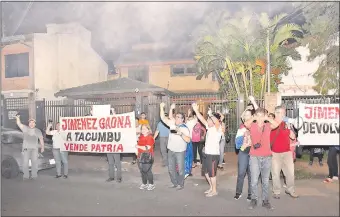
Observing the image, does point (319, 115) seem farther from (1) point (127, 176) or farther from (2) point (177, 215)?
(1) point (127, 176)

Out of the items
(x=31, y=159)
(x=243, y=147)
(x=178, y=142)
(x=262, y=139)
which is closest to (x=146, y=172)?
(x=178, y=142)

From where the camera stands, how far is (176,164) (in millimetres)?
5715

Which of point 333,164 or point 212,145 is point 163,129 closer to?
point 212,145

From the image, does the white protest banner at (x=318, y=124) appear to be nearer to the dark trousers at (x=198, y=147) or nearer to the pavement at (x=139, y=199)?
the pavement at (x=139, y=199)

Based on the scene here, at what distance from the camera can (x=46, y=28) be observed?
10.8m

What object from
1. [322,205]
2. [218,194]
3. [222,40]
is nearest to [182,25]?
[222,40]

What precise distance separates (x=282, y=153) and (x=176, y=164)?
5.80 feet

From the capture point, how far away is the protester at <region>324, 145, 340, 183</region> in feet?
14.5

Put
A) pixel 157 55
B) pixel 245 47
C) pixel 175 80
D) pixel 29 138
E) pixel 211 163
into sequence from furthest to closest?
1. pixel 175 80
2. pixel 157 55
3. pixel 245 47
4. pixel 29 138
5. pixel 211 163

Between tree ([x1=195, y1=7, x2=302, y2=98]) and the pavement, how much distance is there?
4756 millimetres

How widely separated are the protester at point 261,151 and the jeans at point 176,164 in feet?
4.43

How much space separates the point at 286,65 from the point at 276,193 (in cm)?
647

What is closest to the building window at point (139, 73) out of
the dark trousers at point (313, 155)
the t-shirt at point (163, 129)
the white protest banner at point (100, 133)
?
the t-shirt at point (163, 129)

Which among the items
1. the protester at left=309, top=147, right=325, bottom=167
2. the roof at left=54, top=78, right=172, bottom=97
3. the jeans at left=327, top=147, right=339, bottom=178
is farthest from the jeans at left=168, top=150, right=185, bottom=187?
the roof at left=54, top=78, right=172, bottom=97
